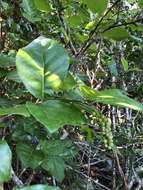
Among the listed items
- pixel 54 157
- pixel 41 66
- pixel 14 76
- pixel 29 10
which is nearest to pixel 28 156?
pixel 54 157

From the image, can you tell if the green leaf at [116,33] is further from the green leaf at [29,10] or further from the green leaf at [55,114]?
the green leaf at [29,10]

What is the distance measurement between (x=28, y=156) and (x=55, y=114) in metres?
0.41

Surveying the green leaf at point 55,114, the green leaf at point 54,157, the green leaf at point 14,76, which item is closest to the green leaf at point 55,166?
the green leaf at point 54,157

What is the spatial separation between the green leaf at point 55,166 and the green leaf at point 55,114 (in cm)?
38

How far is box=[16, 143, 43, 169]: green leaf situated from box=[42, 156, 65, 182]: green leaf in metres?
0.02

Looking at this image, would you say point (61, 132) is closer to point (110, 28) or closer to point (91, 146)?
point (91, 146)

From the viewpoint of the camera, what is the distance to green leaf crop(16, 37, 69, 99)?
547 mm

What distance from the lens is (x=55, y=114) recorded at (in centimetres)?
50

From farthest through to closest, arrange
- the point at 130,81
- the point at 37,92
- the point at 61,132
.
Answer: the point at 130,81, the point at 61,132, the point at 37,92

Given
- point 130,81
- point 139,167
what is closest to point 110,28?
point 139,167

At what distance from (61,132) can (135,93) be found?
0.54m

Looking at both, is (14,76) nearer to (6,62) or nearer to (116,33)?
(6,62)

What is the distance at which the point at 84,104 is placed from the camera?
57cm

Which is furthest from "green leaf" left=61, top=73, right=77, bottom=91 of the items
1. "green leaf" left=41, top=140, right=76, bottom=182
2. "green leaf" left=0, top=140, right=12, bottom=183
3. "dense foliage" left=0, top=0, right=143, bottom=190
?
"green leaf" left=41, top=140, right=76, bottom=182
